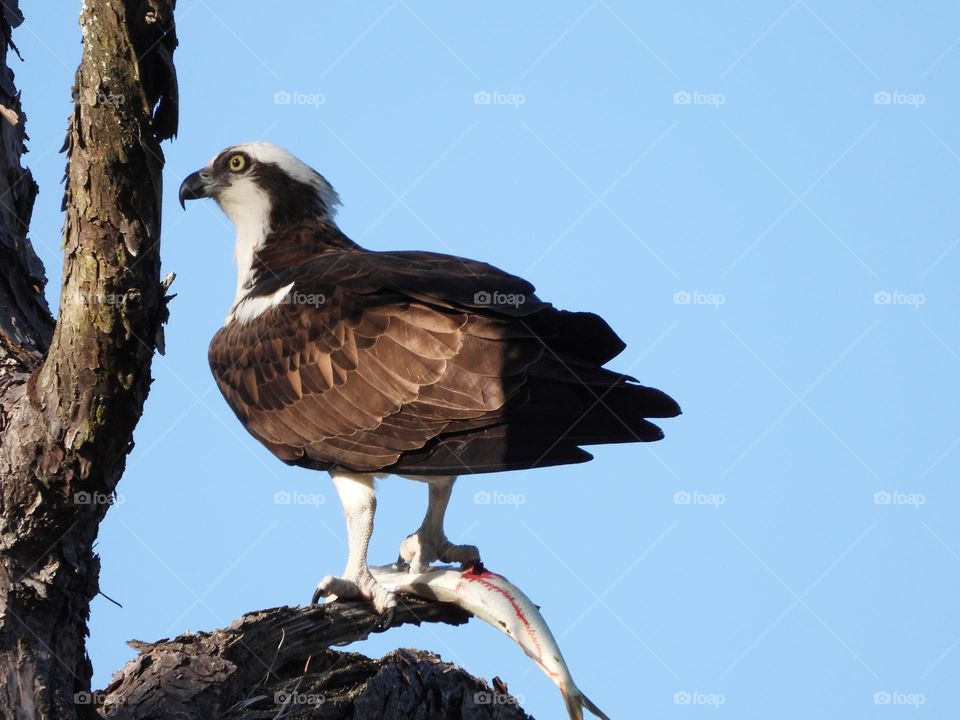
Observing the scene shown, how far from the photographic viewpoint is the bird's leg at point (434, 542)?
6.63 m

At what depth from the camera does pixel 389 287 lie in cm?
666

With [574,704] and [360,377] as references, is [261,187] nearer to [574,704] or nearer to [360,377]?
[360,377]

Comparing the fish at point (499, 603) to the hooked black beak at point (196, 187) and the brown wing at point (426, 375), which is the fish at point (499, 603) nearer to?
the brown wing at point (426, 375)

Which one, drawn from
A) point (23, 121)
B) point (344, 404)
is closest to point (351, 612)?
point (344, 404)

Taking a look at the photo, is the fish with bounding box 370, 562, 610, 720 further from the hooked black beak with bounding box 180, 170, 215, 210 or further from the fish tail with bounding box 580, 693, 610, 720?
the hooked black beak with bounding box 180, 170, 215, 210

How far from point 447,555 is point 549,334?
137 cm

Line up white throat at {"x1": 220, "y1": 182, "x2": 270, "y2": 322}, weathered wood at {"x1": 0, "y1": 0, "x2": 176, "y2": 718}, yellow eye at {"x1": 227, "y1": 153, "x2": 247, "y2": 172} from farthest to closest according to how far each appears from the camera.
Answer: yellow eye at {"x1": 227, "y1": 153, "x2": 247, "y2": 172}, white throat at {"x1": 220, "y1": 182, "x2": 270, "y2": 322}, weathered wood at {"x1": 0, "y1": 0, "x2": 176, "y2": 718}

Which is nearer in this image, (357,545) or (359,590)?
(359,590)

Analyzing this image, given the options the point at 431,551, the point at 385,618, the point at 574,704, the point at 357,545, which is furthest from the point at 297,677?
the point at 574,704

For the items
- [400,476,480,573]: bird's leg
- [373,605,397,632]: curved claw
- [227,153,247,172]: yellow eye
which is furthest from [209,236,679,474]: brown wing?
[227,153,247,172]: yellow eye

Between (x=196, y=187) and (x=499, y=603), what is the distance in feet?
12.7

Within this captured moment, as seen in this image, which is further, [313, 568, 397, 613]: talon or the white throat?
the white throat

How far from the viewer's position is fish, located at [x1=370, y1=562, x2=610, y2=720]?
226 inches

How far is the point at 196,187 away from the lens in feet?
27.3
